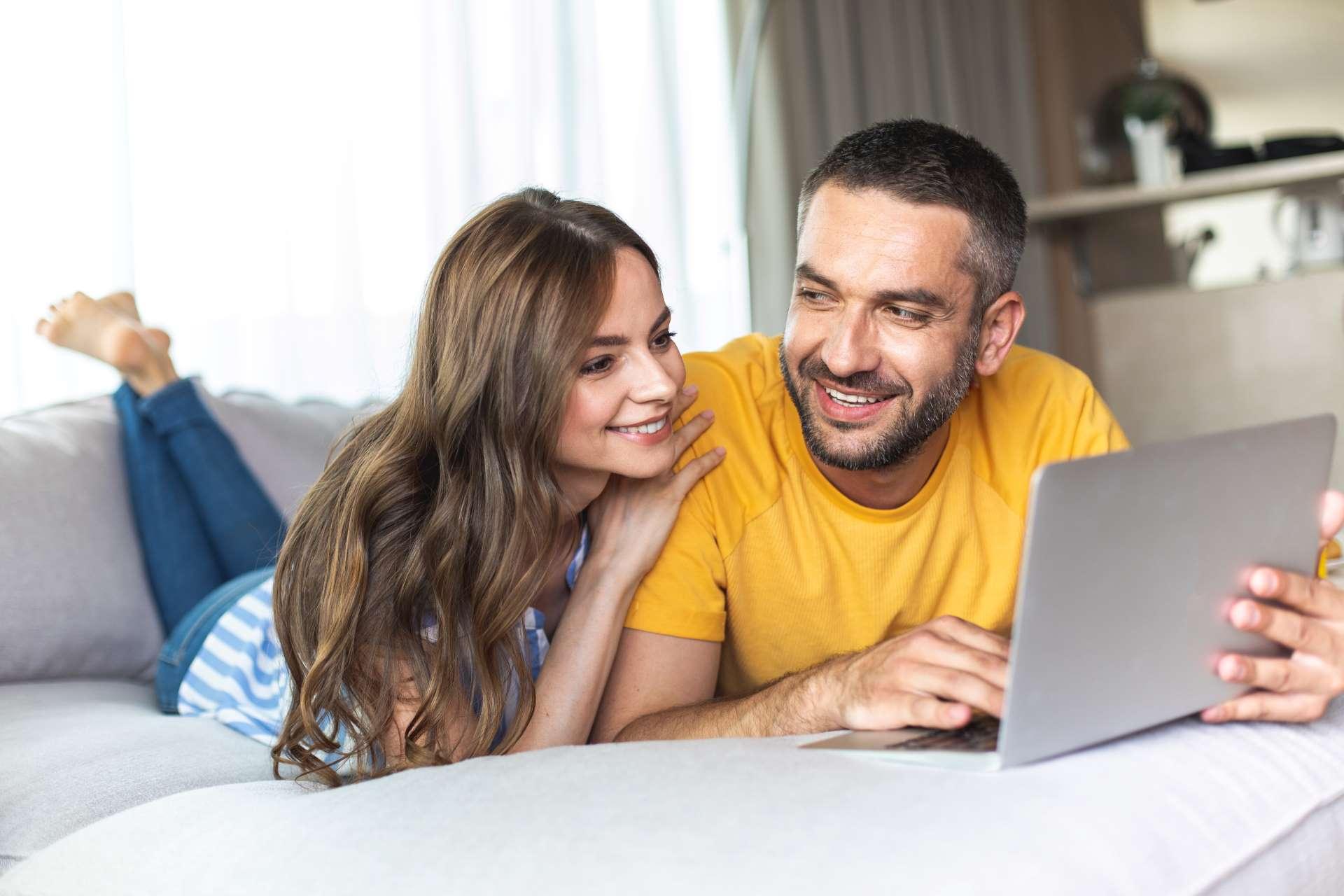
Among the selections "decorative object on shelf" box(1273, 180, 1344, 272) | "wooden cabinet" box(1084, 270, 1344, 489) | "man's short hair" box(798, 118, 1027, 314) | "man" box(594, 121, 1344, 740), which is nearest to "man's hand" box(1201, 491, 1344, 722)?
"man" box(594, 121, 1344, 740)

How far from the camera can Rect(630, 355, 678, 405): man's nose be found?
136cm

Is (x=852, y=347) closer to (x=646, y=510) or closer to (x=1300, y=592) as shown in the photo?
(x=646, y=510)

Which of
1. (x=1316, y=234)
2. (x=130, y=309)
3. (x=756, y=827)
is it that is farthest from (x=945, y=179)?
(x=1316, y=234)

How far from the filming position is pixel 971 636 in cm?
103

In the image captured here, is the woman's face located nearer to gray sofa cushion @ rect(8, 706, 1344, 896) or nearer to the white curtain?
gray sofa cushion @ rect(8, 706, 1344, 896)

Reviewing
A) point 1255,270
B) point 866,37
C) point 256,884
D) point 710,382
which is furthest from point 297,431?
point 1255,270

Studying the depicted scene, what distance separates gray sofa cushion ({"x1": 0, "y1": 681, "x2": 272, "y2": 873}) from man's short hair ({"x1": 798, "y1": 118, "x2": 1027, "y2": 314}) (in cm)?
86

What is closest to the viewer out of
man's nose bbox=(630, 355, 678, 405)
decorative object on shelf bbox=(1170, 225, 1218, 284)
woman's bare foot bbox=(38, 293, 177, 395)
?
man's nose bbox=(630, 355, 678, 405)

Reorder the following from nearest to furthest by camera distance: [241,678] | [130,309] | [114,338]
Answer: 1. [241,678]
2. [114,338]
3. [130,309]

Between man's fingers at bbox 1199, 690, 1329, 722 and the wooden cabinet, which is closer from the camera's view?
man's fingers at bbox 1199, 690, 1329, 722

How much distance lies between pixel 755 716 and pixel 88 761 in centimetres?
65

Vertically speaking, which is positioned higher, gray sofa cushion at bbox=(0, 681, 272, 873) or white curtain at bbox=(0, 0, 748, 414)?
white curtain at bbox=(0, 0, 748, 414)

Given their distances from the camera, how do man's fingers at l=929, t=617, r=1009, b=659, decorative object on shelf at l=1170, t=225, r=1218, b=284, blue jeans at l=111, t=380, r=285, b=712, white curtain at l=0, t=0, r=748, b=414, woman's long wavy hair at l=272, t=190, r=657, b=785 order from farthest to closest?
decorative object on shelf at l=1170, t=225, r=1218, b=284 → white curtain at l=0, t=0, r=748, b=414 → blue jeans at l=111, t=380, r=285, b=712 → woman's long wavy hair at l=272, t=190, r=657, b=785 → man's fingers at l=929, t=617, r=1009, b=659

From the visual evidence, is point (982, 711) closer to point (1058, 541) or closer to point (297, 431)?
point (1058, 541)
